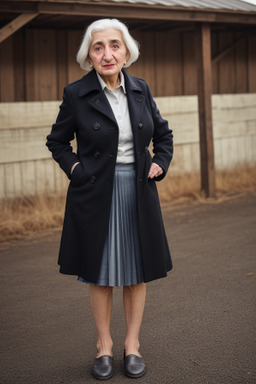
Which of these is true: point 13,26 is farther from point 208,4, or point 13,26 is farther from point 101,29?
point 101,29

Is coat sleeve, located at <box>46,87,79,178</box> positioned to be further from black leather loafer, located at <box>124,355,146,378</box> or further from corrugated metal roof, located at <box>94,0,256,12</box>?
corrugated metal roof, located at <box>94,0,256,12</box>

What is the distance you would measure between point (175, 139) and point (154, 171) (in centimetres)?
694

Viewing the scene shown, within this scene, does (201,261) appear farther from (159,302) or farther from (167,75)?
(167,75)

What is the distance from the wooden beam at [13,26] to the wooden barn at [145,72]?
A: 11 mm

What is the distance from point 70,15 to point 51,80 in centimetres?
149

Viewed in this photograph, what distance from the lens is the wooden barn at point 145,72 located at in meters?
8.01

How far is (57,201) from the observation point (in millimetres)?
8586

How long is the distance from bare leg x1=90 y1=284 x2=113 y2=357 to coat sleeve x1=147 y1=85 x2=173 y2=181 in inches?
27.8

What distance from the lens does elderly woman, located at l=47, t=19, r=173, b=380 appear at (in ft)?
10.4

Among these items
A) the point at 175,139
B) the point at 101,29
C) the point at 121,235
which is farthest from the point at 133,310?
the point at 175,139

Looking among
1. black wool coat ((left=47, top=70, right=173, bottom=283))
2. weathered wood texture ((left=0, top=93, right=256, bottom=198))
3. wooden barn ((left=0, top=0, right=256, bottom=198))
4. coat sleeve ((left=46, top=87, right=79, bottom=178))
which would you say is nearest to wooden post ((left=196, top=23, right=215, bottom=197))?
wooden barn ((left=0, top=0, right=256, bottom=198))

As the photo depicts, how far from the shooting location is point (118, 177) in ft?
10.5

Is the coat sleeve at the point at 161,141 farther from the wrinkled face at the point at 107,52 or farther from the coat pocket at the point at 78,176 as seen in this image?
the coat pocket at the point at 78,176

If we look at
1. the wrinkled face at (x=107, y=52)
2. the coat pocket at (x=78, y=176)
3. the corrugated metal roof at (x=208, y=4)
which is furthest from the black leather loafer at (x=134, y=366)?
the corrugated metal roof at (x=208, y=4)
